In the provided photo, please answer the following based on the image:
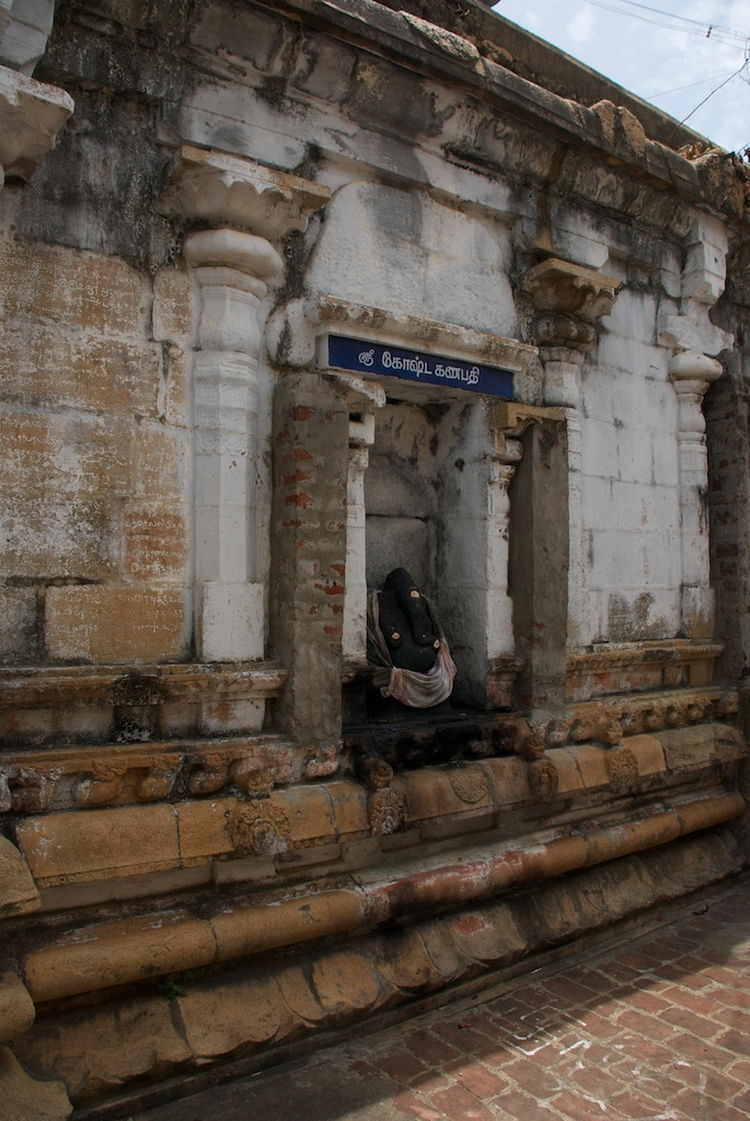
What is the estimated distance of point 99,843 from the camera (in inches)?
147

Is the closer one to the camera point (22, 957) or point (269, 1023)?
point (22, 957)

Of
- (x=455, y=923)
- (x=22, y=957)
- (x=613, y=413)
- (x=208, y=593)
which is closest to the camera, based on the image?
(x=22, y=957)

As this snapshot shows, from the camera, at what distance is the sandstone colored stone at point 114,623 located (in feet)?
13.1

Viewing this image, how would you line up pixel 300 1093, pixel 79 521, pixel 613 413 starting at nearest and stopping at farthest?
pixel 300 1093 → pixel 79 521 → pixel 613 413

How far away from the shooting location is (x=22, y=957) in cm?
353

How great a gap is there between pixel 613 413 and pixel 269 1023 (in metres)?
4.66

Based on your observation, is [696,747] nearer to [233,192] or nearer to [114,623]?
[114,623]

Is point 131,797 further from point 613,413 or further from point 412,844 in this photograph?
point 613,413

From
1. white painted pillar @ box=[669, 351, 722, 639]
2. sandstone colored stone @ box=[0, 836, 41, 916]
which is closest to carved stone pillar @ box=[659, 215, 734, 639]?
white painted pillar @ box=[669, 351, 722, 639]

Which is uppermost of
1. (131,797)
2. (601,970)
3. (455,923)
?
(131,797)

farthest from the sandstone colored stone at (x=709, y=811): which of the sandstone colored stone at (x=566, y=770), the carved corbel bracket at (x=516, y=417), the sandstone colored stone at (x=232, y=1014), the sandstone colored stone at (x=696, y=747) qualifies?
the sandstone colored stone at (x=232, y=1014)

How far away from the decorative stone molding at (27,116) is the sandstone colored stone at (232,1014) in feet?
12.2

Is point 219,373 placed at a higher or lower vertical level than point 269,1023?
higher

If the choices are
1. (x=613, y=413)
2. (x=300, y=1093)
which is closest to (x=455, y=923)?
(x=300, y=1093)
